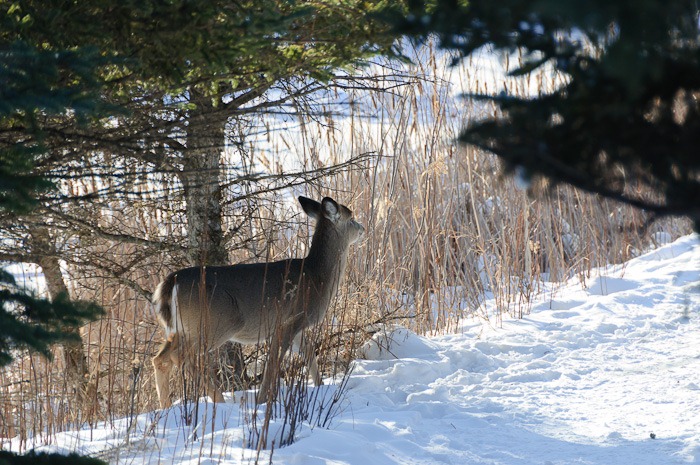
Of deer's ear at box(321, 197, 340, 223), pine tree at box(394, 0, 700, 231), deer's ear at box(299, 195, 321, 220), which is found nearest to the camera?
pine tree at box(394, 0, 700, 231)

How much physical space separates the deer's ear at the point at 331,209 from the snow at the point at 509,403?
1.36 m

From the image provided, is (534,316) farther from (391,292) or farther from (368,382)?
(368,382)

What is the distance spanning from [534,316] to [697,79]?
27.6 feet

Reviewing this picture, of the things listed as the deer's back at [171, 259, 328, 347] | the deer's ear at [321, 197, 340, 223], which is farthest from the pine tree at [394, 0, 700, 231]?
the deer's ear at [321, 197, 340, 223]

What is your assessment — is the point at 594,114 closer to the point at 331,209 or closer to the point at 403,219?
the point at 331,209

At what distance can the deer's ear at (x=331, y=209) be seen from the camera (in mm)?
7953

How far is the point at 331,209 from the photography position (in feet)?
26.4

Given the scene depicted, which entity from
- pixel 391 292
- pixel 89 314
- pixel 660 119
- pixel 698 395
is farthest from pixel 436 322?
pixel 660 119

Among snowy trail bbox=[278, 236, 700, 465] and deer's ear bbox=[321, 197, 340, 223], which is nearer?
snowy trail bbox=[278, 236, 700, 465]

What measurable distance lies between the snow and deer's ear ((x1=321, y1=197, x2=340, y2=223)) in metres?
1.36

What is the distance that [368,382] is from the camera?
7219 mm

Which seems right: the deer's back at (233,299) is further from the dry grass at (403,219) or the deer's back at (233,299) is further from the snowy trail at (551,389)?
the dry grass at (403,219)

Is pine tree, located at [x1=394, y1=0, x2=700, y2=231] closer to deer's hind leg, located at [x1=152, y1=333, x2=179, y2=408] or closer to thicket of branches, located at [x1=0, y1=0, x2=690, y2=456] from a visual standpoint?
thicket of branches, located at [x1=0, y1=0, x2=690, y2=456]

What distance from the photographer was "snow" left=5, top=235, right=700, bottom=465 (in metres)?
5.04
